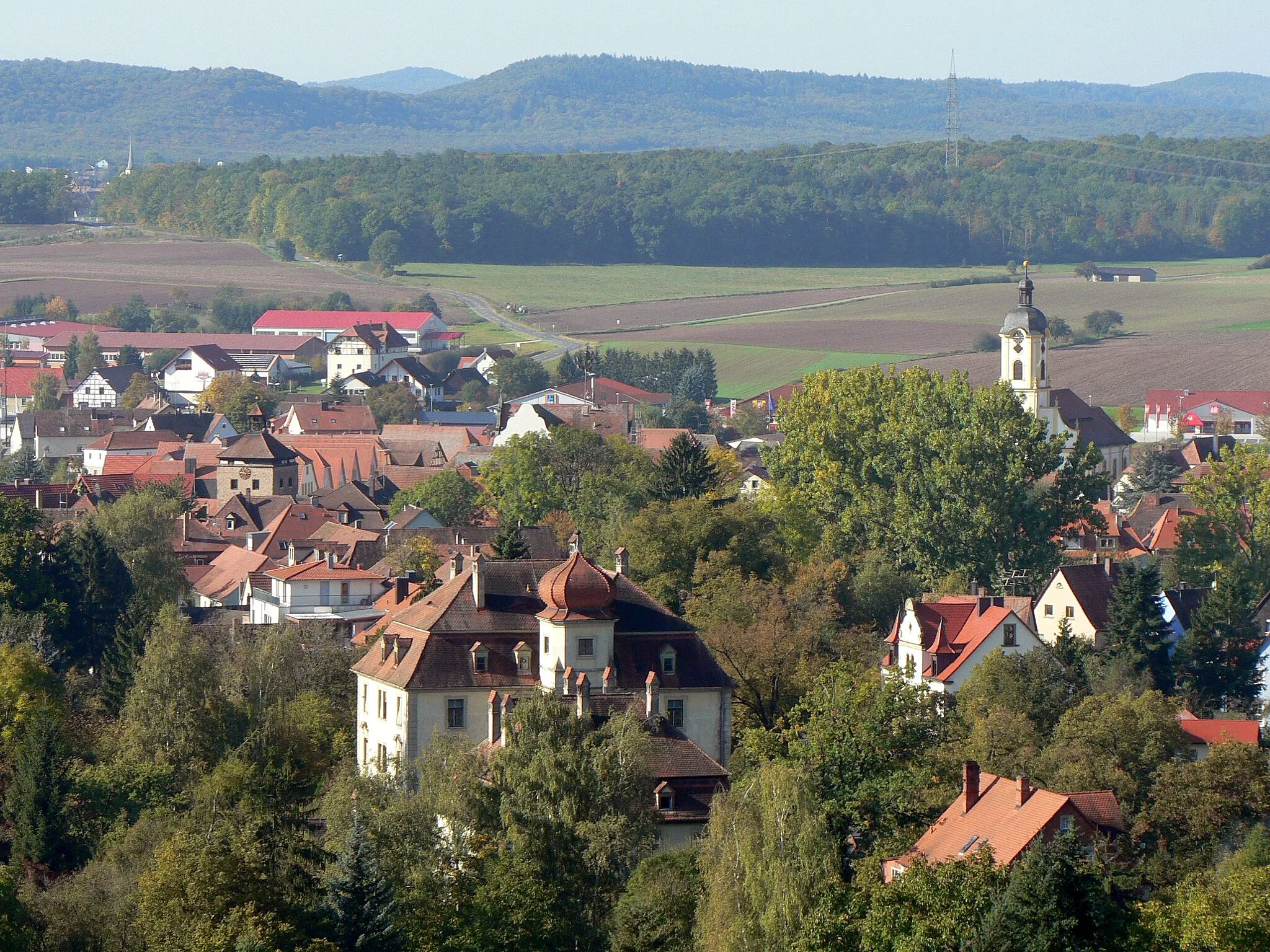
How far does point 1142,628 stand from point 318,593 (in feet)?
75.8

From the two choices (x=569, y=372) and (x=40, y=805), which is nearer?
(x=40, y=805)

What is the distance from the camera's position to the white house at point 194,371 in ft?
505

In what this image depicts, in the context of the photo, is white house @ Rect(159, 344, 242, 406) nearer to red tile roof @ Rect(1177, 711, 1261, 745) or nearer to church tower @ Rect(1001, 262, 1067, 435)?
church tower @ Rect(1001, 262, 1067, 435)

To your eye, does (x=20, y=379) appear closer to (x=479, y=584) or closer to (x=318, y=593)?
(x=318, y=593)

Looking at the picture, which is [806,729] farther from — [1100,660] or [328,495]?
[328,495]

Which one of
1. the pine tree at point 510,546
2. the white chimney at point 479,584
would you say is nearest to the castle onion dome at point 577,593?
the white chimney at point 479,584

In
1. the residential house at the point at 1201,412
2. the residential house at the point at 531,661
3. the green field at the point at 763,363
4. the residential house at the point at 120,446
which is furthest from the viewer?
the green field at the point at 763,363

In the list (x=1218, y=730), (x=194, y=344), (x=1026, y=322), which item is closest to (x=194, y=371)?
(x=194, y=344)

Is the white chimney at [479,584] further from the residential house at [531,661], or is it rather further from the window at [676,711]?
the window at [676,711]

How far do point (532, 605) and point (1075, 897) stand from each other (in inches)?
901

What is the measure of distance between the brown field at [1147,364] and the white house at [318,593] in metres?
70.5

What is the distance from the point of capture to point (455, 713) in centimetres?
5128

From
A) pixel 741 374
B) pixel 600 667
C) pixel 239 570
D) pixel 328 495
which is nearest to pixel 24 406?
pixel 741 374

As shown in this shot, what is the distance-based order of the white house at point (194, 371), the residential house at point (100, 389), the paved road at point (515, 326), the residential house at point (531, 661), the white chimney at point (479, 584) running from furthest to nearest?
the paved road at point (515, 326) → the white house at point (194, 371) → the residential house at point (100, 389) → the white chimney at point (479, 584) → the residential house at point (531, 661)
